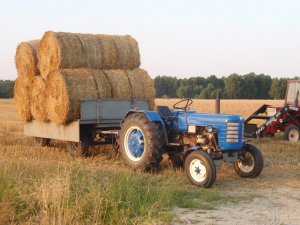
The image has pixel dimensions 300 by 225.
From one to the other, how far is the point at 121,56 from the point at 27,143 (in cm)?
348

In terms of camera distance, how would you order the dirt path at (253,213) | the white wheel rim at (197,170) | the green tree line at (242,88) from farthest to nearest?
the green tree line at (242,88) → the white wheel rim at (197,170) → the dirt path at (253,213)

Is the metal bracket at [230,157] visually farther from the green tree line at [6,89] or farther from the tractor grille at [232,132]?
the green tree line at [6,89]

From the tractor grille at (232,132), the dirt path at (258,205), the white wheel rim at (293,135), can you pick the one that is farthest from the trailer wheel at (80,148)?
the white wheel rim at (293,135)

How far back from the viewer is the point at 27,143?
13.5 metres

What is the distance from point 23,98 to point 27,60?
0.94 meters

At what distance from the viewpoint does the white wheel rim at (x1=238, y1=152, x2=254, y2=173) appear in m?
9.04

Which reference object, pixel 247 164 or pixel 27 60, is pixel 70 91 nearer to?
pixel 27 60

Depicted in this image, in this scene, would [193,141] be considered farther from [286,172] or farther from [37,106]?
[37,106]

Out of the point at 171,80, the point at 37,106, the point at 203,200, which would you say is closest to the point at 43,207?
the point at 203,200

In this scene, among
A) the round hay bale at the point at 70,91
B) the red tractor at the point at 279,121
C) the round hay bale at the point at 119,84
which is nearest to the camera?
the round hay bale at the point at 70,91

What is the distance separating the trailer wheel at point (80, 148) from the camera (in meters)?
11.2

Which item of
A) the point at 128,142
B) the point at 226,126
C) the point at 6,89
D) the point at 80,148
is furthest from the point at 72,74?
the point at 6,89

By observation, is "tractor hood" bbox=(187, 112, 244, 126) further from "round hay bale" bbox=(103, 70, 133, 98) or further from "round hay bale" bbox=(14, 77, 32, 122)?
"round hay bale" bbox=(14, 77, 32, 122)

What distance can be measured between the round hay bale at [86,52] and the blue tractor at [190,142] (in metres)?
2.52
